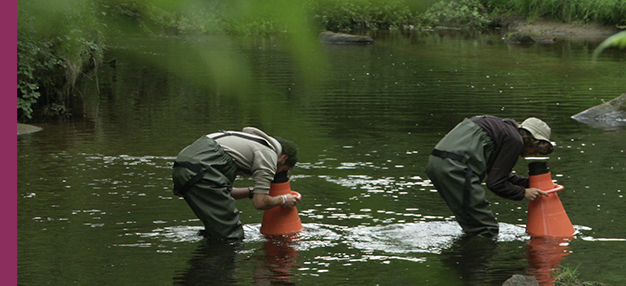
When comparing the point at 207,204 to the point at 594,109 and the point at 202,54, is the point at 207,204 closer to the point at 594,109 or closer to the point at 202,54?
the point at 202,54

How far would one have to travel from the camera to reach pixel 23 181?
34.2 feet

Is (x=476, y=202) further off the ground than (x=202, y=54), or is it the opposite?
(x=202, y=54)

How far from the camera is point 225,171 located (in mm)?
7098

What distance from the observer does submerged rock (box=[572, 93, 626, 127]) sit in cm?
1653

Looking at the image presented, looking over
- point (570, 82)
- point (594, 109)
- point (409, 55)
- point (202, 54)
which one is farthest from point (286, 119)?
point (409, 55)

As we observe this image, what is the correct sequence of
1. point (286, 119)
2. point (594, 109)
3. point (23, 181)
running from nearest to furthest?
1. point (286, 119)
2. point (23, 181)
3. point (594, 109)

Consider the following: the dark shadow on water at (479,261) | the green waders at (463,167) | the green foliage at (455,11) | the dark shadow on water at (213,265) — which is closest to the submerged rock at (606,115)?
the dark shadow on water at (479,261)

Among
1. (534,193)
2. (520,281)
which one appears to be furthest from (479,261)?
(520,281)

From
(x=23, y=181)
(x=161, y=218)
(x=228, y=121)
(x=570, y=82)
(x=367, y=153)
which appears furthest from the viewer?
(x=570, y=82)

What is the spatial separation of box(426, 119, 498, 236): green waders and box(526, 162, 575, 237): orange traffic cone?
50 centimetres

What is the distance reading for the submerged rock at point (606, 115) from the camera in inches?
651

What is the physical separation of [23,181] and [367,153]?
4993 millimetres

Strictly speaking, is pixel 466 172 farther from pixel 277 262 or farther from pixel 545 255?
pixel 277 262

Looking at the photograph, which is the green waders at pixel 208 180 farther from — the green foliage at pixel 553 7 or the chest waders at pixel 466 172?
the green foliage at pixel 553 7
